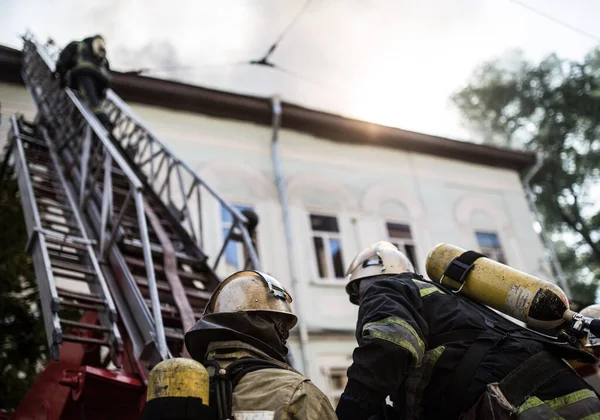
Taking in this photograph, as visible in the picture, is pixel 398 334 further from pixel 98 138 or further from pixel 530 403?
pixel 98 138

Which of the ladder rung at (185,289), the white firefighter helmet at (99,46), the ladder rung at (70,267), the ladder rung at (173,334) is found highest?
the white firefighter helmet at (99,46)

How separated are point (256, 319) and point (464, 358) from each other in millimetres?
915

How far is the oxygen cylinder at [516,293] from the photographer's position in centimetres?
239

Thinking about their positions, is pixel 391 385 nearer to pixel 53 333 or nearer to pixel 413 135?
pixel 53 333

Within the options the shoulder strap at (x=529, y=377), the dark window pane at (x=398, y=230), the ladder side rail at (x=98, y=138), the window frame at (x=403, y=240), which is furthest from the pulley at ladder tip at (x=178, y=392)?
the dark window pane at (x=398, y=230)

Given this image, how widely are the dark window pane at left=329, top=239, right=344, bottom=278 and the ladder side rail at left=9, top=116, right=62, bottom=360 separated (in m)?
5.34

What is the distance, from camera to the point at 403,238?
33.9 ft

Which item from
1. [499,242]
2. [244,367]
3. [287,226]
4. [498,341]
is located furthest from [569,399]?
[499,242]

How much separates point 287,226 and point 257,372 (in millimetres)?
7060

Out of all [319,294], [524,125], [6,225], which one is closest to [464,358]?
[6,225]

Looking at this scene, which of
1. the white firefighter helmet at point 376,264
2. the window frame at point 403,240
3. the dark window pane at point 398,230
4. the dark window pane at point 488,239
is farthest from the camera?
the dark window pane at point 488,239

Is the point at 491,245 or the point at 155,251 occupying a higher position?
the point at 491,245

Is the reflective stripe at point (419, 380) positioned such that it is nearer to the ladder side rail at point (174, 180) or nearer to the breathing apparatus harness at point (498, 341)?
the breathing apparatus harness at point (498, 341)

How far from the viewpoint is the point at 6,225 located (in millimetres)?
6129
